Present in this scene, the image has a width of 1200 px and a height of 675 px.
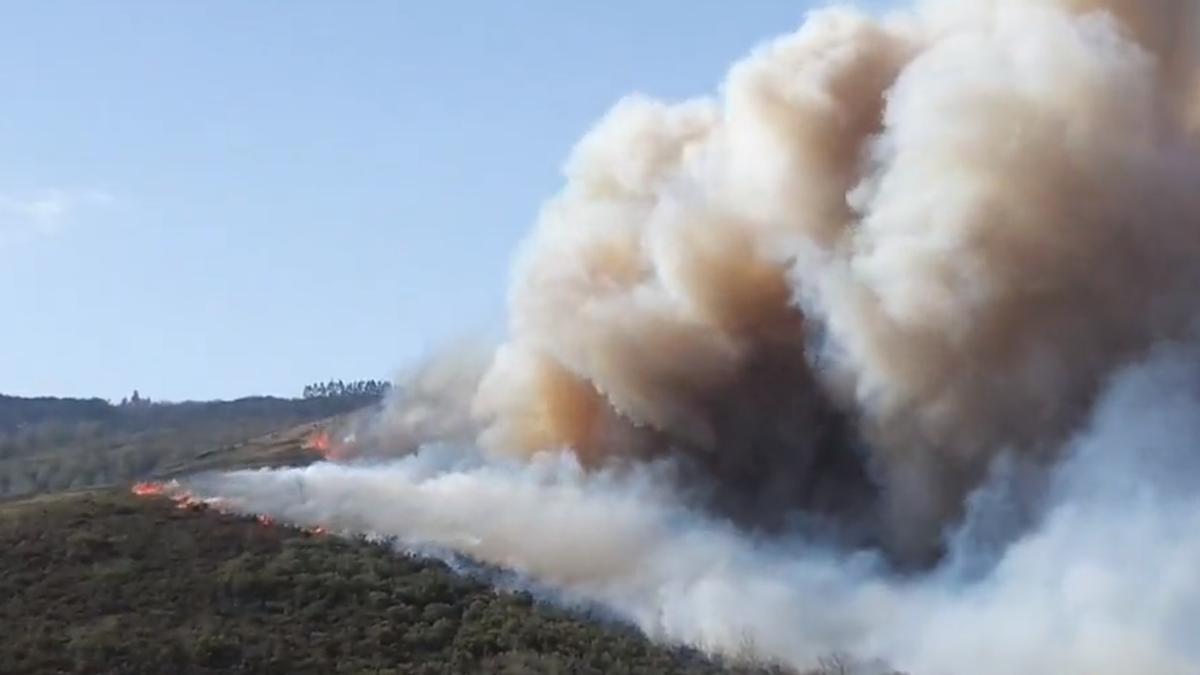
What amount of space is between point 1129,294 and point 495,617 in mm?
29479

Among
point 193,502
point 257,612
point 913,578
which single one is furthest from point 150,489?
point 913,578

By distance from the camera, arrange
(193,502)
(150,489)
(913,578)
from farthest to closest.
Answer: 1. (150,489)
2. (193,502)
3. (913,578)

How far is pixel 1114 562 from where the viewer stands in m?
52.0

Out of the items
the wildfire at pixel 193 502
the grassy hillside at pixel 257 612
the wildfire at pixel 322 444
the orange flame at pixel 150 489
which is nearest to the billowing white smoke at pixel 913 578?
the wildfire at pixel 193 502

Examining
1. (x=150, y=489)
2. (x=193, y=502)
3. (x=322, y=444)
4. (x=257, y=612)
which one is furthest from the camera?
(x=322, y=444)

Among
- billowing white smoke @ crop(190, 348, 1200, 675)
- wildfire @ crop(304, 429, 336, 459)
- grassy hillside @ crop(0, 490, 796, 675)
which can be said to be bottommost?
grassy hillside @ crop(0, 490, 796, 675)

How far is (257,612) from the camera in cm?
5388

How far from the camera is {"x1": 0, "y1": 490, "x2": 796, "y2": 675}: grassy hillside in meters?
49.1

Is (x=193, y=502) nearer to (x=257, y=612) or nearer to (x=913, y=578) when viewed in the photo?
(x=257, y=612)

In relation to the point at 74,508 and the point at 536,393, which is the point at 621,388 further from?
the point at 74,508

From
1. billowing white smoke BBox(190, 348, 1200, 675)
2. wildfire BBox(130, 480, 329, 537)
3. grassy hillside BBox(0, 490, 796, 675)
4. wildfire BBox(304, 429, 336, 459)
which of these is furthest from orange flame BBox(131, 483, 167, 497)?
wildfire BBox(304, 429, 336, 459)

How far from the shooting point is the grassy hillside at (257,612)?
49.1m

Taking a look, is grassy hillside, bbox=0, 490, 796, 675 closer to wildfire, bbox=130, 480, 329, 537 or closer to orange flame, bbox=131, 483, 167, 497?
wildfire, bbox=130, 480, 329, 537

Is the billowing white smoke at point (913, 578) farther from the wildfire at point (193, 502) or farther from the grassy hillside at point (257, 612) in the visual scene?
the grassy hillside at point (257, 612)
